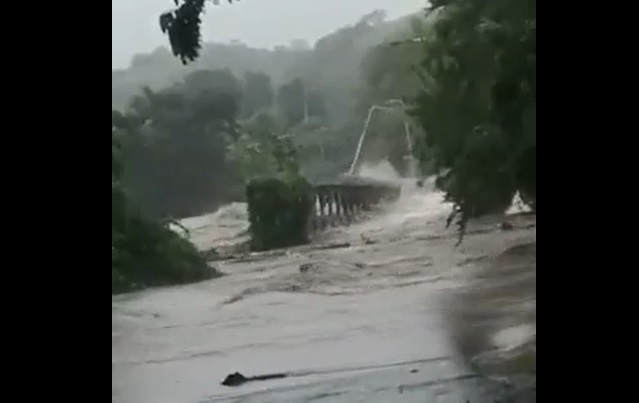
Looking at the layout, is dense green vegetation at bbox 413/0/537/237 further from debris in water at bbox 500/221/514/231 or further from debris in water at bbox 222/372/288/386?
debris in water at bbox 222/372/288/386

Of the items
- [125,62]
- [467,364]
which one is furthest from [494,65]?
[125,62]

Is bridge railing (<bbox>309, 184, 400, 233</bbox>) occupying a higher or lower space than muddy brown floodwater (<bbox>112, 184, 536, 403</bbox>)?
higher

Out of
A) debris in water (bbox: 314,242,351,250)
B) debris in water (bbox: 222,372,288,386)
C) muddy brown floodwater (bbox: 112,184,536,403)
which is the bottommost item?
debris in water (bbox: 222,372,288,386)

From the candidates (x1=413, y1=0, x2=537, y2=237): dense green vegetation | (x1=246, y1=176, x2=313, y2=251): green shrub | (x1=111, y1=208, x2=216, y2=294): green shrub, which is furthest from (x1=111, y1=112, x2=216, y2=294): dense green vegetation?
(x1=413, y1=0, x2=537, y2=237): dense green vegetation

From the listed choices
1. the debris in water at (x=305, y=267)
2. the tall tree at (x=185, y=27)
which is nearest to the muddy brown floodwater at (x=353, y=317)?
the debris in water at (x=305, y=267)

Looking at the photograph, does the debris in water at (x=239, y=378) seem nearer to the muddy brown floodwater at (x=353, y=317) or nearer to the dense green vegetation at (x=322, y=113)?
the muddy brown floodwater at (x=353, y=317)

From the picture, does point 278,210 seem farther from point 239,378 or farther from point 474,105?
point 474,105

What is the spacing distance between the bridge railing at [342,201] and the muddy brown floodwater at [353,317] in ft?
0.08

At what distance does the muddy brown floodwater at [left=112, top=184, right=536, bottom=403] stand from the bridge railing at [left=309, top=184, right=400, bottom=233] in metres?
0.02

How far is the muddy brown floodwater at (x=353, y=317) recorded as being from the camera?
4.53ft

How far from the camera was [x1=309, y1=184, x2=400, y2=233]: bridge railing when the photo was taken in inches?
57.1
